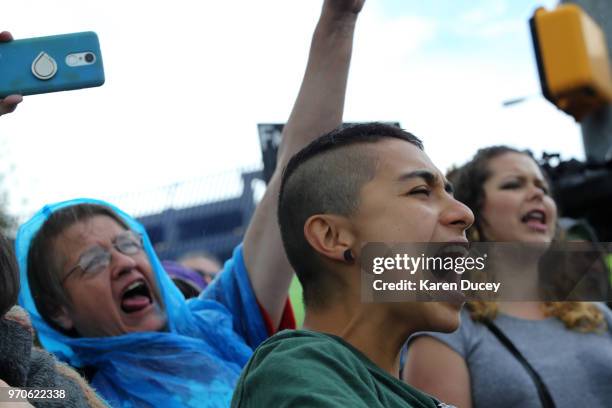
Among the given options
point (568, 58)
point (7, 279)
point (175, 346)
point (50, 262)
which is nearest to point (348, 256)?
point (7, 279)

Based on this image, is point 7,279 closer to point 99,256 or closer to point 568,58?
point 99,256

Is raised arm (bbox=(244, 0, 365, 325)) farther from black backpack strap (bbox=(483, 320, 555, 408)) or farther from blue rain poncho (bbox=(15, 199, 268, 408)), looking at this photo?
black backpack strap (bbox=(483, 320, 555, 408))

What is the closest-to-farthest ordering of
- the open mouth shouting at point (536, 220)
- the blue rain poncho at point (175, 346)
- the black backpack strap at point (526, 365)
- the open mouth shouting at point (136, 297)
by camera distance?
1. the blue rain poncho at point (175, 346)
2. the black backpack strap at point (526, 365)
3. the open mouth shouting at point (136, 297)
4. the open mouth shouting at point (536, 220)

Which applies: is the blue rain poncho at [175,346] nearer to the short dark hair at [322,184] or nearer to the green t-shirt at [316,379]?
the short dark hair at [322,184]

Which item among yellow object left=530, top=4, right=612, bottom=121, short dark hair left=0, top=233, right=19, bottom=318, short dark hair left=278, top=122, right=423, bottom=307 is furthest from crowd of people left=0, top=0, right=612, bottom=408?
yellow object left=530, top=4, right=612, bottom=121

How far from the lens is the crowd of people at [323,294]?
1.96 metres

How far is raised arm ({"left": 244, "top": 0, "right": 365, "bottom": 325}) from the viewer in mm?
2617

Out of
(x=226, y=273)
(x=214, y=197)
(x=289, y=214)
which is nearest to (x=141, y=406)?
(x=226, y=273)

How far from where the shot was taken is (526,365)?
8.73 feet

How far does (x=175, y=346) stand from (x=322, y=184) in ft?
2.47

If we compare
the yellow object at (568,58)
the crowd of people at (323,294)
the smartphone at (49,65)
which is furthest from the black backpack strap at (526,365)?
the yellow object at (568,58)

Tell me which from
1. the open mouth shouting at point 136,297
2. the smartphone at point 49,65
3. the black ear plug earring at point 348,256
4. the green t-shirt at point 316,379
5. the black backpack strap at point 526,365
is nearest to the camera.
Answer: the green t-shirt at point 316,379

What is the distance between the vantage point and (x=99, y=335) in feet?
8.74

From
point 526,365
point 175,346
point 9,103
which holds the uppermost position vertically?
point 9,103
